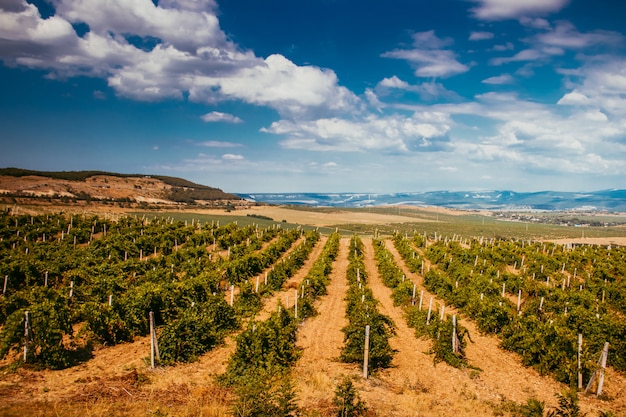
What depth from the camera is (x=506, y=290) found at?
3139 cm

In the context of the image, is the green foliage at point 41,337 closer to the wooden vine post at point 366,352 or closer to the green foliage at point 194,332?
the green foliage at point 194,332

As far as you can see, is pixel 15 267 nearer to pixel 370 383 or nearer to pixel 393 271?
pixel 370 383

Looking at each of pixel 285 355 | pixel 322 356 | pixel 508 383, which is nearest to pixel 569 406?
pixel 508 383

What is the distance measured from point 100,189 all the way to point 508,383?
Result: 5367 inches

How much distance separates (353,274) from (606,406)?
23166mm

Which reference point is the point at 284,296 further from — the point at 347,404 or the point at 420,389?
the point at 347,404

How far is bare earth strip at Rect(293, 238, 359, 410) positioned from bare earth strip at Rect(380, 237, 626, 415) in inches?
167

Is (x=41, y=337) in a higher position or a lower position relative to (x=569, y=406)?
lower

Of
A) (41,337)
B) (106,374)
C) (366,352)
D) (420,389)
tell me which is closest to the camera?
(420,389)

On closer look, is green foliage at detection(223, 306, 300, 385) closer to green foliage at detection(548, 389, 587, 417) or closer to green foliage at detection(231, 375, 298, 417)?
green foliage at detection(231, 375, 298, 417)

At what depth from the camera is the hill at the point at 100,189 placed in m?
105

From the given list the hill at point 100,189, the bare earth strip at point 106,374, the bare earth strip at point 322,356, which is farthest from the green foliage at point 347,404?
the hill at point 100,189

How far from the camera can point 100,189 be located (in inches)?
4894

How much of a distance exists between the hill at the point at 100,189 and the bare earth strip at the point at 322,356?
94750mm
